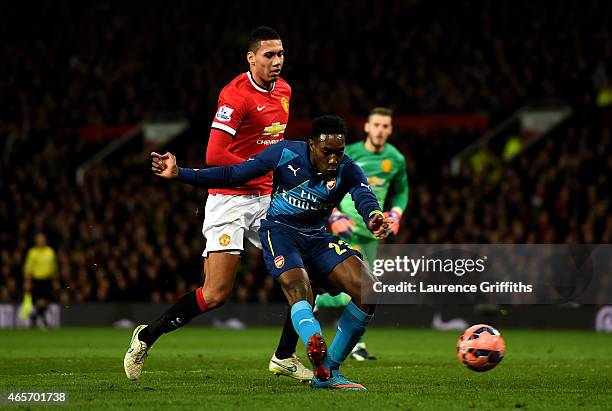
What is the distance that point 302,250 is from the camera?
7.66 metres

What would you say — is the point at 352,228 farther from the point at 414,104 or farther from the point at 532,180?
the point at 414,104

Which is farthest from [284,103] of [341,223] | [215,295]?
[341,223]

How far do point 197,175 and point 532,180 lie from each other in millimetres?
12901

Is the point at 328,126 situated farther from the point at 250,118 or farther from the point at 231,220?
the point at 231,220

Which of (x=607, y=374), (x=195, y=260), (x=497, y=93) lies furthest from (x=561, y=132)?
(x=607, y=374)

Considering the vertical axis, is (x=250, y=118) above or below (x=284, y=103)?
below

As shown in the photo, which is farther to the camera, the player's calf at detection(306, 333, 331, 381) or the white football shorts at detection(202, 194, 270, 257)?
the white football shorts at detection(202, 194, 270, 257)

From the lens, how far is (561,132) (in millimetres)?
21891

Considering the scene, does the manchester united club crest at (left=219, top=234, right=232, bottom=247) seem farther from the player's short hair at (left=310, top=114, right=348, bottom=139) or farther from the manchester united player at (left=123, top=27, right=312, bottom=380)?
the player's short hair at (left=310, top=114, right=348, bottom=139)

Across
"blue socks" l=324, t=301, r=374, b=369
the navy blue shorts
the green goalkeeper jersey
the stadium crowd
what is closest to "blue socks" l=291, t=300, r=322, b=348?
the navy blue shorts

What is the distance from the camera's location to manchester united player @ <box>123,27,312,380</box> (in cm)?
814

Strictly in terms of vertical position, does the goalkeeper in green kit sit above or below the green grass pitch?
above

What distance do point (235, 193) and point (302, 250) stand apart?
3.14ft

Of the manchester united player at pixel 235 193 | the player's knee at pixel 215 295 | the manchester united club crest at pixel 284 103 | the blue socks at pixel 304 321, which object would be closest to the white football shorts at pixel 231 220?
the manchester united player at pixel 235 193
